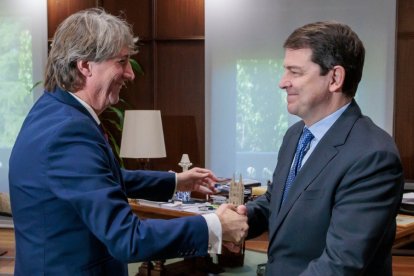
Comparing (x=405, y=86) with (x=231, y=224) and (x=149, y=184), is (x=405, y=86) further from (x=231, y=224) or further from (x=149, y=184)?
(x=231, y=224)

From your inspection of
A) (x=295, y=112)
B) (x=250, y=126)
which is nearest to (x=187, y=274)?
(x=250, y=126)

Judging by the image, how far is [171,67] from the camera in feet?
17.7

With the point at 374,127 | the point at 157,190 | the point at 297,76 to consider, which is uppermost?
the point at 297,76

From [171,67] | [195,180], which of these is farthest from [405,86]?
[195,180]

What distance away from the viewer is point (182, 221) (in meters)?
1.36

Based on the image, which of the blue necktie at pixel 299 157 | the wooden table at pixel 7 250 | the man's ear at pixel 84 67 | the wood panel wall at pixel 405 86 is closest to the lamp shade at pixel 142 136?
the wooden table at pixel 7 250

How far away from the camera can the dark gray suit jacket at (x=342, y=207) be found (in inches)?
51.4

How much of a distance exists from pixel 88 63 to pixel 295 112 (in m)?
0.61

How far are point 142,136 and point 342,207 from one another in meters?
2.86

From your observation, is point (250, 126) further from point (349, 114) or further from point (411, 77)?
point (349, 114)

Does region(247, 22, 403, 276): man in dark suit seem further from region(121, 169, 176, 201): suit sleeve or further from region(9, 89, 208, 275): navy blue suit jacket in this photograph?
region(121, 169, 176, 201): suit sleeve

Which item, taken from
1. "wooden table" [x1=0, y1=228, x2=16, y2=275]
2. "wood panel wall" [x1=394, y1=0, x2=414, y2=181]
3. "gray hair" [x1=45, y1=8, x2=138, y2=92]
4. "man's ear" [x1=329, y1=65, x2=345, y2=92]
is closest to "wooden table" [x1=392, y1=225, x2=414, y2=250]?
"man's ear" [x1=329, y1=65, x2=345, y2=92]

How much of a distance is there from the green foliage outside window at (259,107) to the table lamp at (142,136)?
4.67 feet

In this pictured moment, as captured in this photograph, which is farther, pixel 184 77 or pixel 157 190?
pixel 184 77
